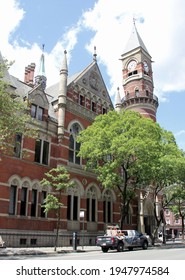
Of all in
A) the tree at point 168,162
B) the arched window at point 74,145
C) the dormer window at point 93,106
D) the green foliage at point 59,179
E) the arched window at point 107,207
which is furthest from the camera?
the dormer window at point 93,106

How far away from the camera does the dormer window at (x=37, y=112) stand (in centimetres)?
2973

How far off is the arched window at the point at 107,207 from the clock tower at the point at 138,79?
17576 mm

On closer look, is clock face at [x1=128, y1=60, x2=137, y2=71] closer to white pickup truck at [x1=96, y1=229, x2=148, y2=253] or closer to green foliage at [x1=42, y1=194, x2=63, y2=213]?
white pickup truck at [x1=96, y1=229, x2=148, y2=253]

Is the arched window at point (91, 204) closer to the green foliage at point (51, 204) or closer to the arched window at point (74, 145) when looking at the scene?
the arched window at point (74, 145)

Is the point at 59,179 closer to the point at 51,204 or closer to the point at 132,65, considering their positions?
the point at 51,204

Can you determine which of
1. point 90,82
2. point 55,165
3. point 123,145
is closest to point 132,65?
point 90,82

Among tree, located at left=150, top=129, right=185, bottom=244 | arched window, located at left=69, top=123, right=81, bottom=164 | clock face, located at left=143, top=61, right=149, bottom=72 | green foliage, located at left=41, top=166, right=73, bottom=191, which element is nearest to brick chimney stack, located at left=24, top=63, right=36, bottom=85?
arched window, located at left=69, top=123, right=81, bottom=164

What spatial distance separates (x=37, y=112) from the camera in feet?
98.9

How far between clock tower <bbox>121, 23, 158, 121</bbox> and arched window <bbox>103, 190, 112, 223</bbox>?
17576mm

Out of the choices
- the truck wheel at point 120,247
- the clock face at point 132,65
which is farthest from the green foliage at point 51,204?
the clock face at point 132,65

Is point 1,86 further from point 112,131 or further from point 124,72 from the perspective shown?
point 124,72

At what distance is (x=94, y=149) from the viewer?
29.3 m
